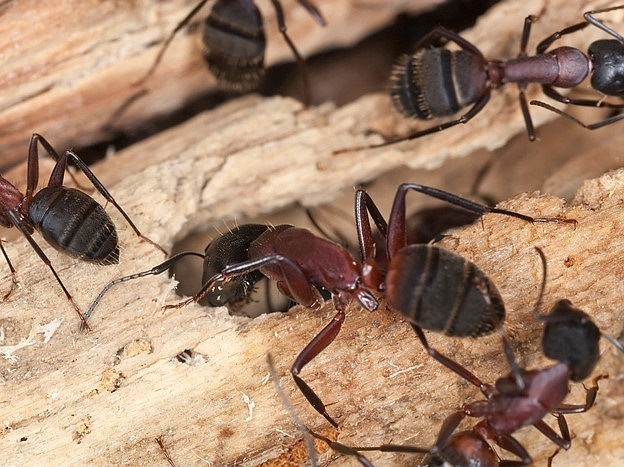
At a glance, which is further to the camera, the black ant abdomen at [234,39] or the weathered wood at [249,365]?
the black ant abdomen at [234,39]

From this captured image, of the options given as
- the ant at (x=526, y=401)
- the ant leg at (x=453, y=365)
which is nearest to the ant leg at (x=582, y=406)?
the ant at (x=526, y=401)

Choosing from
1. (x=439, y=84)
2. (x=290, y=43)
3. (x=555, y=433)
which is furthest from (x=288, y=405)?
(x=290, y=43)

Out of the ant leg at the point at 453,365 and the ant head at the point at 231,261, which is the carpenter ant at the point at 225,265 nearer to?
the ant head at the point at 231,261

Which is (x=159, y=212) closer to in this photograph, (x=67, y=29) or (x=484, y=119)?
(x=67, y=29)

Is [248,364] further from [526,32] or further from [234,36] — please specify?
[526,32]

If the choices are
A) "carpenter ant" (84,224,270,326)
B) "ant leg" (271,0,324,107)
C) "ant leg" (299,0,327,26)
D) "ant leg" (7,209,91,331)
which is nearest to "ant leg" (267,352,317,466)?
"carpenter ant" (84,224,270,326)

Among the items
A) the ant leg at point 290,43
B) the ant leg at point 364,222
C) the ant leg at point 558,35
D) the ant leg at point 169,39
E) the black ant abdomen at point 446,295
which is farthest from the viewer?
the ant leg at point 290,43
